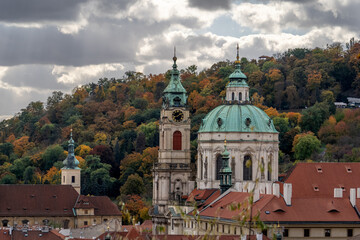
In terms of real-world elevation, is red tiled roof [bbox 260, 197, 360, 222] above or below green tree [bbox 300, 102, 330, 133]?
below

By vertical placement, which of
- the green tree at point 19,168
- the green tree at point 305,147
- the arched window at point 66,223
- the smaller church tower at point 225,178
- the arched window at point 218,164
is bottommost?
the arched window at point 66,223

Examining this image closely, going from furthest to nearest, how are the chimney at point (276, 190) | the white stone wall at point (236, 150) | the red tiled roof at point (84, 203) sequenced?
the red tiled roof at point (84, 203) < the white stone wall at point (236, 150) < the chimney at point (276, 190)

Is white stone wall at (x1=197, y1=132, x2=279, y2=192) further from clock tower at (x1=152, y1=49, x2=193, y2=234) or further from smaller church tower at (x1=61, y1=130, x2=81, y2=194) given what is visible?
smaller church tower at (x1=61, y1=130, x2=81, y2=194)

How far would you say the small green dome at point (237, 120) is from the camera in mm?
105562

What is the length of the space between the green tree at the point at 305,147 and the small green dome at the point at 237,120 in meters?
33.5

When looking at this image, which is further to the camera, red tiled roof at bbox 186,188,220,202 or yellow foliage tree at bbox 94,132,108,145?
yellow foliage tree at bbox 94,132,108,145

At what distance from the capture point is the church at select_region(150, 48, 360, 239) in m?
86.9

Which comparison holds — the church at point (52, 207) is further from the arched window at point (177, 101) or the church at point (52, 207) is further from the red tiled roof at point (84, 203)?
the arched window at point (177, 101)

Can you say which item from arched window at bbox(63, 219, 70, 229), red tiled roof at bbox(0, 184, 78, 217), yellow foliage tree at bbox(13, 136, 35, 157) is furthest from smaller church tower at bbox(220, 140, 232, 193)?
yellow foliage tree at bbox(13, 136, 35, 157)

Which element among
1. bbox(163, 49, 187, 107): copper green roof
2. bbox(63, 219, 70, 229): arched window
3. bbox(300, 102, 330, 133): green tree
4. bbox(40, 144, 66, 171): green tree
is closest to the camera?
bbox(163, 49, 187, 107): copper green roof

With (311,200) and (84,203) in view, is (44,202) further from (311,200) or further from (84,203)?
(311,200)

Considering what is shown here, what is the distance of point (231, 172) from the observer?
100812 mm

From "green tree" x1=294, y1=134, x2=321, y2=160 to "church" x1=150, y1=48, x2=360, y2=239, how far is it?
90.5 ft

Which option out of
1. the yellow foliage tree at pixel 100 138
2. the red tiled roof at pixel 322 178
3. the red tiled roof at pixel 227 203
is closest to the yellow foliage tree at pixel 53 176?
the yellow foliage tree at pixel 100 138
